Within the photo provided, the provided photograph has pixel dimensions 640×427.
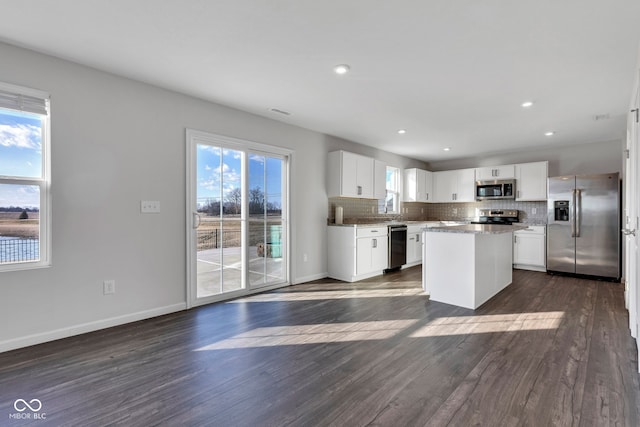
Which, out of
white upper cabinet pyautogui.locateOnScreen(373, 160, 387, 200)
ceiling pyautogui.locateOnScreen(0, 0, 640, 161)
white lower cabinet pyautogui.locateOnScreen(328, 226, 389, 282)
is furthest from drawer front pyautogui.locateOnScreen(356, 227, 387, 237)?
ceiling pyautogui.locateOnScreen(0, 0, 640, 161)

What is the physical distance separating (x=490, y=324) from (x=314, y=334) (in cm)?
173

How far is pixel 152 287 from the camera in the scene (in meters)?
3.22

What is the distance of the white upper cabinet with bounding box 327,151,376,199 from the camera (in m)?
5.03

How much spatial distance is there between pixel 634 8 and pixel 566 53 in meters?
0.55

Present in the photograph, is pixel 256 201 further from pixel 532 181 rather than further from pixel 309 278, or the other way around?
pixel 532 181

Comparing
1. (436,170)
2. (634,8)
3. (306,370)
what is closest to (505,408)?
(306,370)

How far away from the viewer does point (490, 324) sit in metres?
3.04

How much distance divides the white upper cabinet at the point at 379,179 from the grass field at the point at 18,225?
462 cm

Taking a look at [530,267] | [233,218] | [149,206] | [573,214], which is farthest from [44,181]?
[530,267]

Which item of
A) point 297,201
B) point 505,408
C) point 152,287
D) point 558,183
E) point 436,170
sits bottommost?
point 505,408

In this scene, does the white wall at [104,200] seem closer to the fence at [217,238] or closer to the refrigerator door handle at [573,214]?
the fence at [217,238]

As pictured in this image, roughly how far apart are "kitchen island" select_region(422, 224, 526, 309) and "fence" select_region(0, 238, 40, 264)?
395cm

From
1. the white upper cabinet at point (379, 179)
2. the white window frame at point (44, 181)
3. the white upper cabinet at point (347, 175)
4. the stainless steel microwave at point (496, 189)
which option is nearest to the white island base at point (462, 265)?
the white upper cabinet at point (347, 175)

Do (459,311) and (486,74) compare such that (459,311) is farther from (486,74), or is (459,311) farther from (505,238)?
(486,74)
